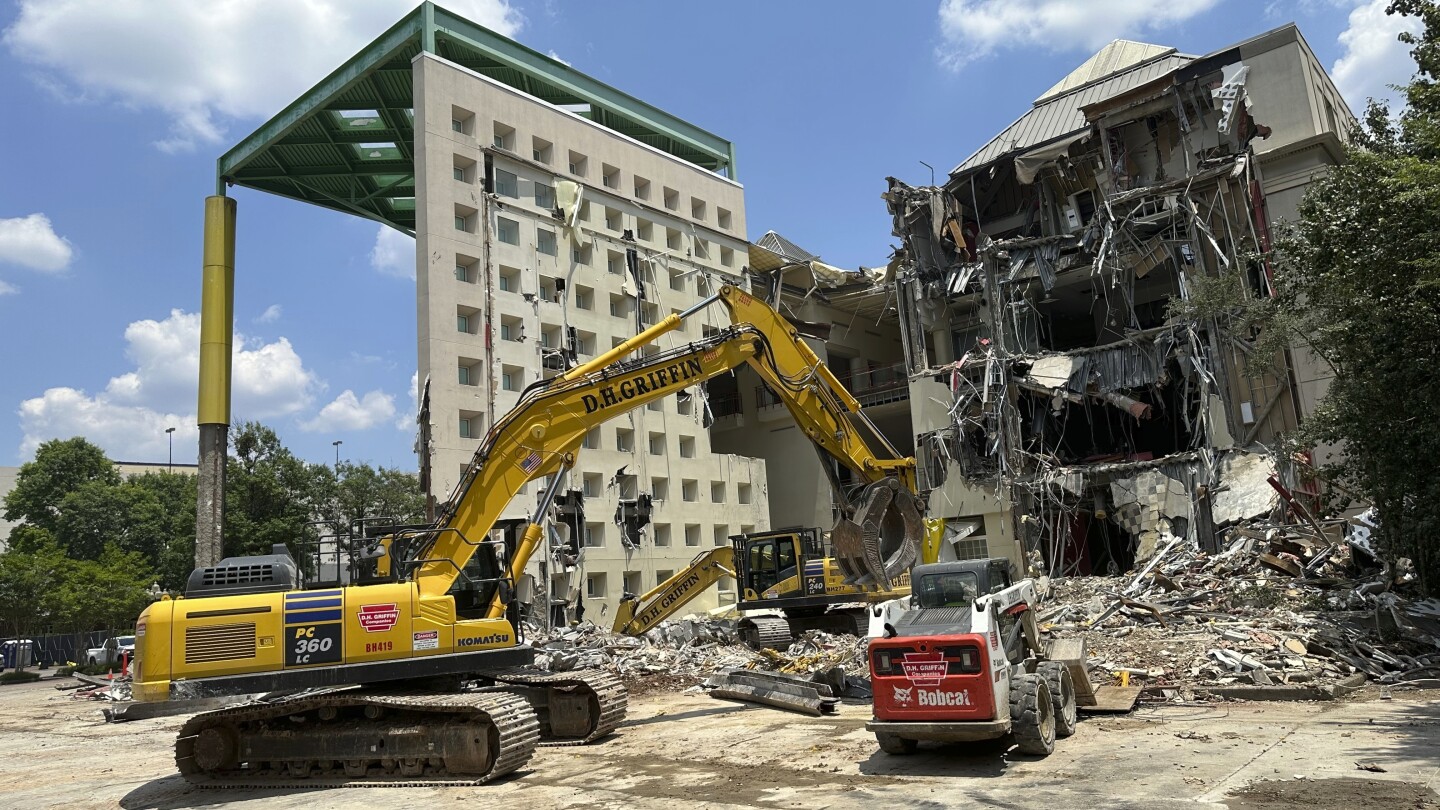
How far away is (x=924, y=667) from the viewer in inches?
389

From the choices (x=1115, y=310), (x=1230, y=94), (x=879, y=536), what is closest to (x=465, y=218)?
(x=1115, y=310)

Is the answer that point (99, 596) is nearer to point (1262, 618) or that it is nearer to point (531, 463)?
point (531, 463)

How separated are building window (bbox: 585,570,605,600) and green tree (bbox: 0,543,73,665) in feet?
79.0

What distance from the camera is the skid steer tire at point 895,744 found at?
416 inches

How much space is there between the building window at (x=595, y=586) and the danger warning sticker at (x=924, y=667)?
A: 2821cm

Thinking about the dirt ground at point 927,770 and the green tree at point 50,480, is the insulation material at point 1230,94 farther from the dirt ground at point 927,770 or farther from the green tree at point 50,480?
the green tree at point 50,480

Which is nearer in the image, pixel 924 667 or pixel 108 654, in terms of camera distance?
pixel 924 667

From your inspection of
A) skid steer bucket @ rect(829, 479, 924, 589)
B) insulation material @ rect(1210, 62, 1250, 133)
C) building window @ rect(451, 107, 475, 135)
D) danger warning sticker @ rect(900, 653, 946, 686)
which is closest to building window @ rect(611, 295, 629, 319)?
building window @ rect(451, 107, 475, 135)

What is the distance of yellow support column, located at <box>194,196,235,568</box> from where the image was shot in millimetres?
38344

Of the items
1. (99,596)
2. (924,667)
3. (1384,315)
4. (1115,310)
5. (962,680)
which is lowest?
(962,680)

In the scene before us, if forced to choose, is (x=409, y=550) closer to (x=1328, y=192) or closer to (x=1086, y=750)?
(x=1086, y=750)

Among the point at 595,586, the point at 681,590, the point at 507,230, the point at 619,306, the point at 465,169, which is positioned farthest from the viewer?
the point at 619,306

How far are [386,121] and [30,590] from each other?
26084 millimetres

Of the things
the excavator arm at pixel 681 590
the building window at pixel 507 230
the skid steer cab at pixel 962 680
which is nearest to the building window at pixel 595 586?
the excavator arm at pixel 681 590
